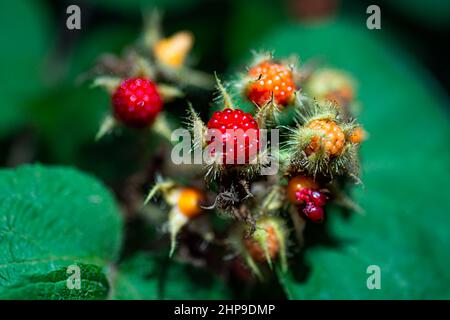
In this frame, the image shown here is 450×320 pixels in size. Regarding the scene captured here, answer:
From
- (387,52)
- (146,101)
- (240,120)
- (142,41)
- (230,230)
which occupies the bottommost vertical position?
(230,230)

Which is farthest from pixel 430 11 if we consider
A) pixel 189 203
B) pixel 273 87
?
pixel 189 203

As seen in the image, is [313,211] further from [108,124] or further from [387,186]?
[387,186]

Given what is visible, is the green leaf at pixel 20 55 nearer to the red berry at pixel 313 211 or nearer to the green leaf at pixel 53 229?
the green leaf at pixel 53 229

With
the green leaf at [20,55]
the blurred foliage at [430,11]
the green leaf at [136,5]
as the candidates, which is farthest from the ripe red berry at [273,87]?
the blurred foliage at [430,11]

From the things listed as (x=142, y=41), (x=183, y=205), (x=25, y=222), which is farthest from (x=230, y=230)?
(x=142, y=41)

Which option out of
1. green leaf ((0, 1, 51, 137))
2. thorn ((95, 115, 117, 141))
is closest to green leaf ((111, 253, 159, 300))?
thorn ((95, 115, 117, 141))
